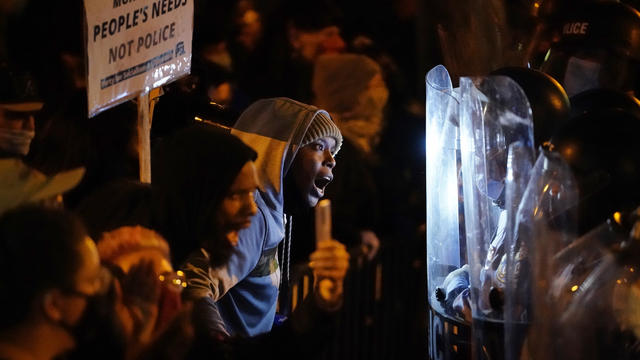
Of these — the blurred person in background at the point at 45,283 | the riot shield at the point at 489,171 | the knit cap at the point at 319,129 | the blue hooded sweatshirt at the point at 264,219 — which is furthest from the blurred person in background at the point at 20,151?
the riot shield at the point at 489,171

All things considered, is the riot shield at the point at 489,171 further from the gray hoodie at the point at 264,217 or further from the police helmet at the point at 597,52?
the police helmet at the point at 597,52

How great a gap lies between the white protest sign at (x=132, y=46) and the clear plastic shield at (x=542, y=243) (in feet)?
5.88

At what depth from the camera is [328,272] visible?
8.90 ft

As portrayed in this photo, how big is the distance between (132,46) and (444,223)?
5.11 ft

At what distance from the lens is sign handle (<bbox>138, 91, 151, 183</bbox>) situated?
3.64 m

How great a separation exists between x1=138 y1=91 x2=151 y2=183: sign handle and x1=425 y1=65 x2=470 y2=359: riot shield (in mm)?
1221

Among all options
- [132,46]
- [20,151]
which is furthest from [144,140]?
[20,151]

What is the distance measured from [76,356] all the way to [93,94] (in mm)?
1632

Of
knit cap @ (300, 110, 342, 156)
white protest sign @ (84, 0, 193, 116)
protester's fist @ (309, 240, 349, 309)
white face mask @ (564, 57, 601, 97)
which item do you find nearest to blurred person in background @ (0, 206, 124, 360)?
protester's fist @ (309, 240, 349, 309)

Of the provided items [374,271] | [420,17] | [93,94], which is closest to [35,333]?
[93,94]

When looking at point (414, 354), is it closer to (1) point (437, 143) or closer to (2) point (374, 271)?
(2) point (374, 271)

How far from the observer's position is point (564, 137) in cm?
282

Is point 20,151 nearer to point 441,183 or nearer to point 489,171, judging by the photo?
point 489,171

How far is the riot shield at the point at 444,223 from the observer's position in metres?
3.53
